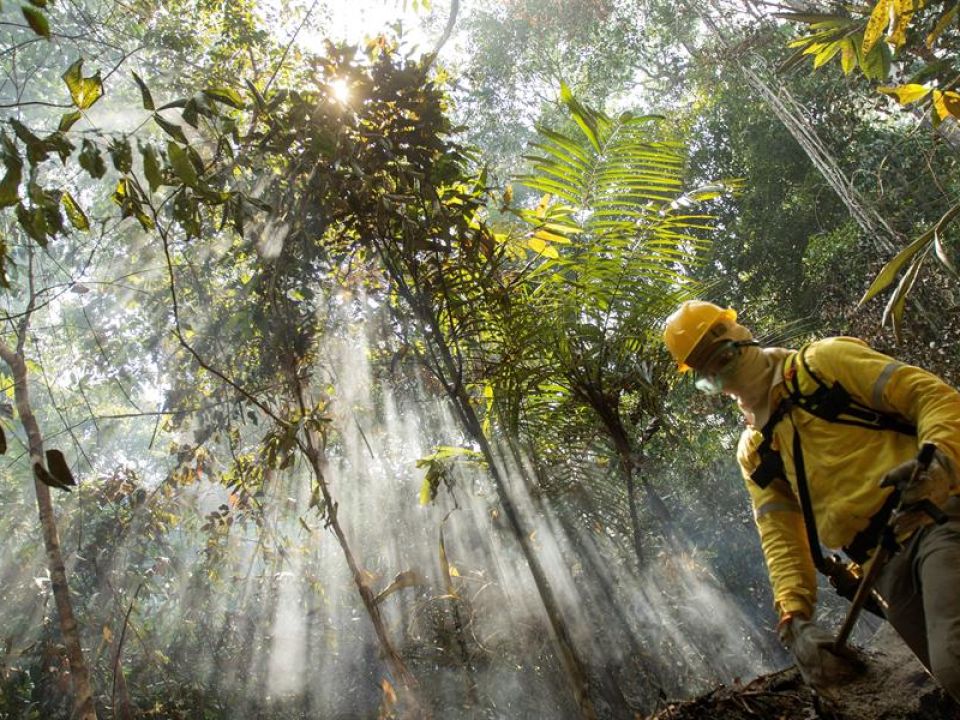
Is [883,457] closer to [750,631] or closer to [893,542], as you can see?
→ [893,542]

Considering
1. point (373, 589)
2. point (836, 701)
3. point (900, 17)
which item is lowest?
point (836, 701)

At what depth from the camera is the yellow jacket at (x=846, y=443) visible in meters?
1.77

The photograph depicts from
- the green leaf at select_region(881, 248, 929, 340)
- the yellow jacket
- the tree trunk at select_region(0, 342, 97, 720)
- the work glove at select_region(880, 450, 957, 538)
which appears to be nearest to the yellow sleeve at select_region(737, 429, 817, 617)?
the yellow jacket

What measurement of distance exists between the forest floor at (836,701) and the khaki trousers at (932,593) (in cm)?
14

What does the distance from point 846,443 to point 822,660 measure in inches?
25.5

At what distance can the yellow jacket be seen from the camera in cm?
177

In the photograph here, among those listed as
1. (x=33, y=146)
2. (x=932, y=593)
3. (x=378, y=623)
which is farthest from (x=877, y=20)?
(x=378, y=623)

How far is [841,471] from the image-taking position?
196 centimetres

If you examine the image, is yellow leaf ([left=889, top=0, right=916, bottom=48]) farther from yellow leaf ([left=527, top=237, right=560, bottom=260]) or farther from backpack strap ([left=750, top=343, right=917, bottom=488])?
yellow leaf ([left=527, top=237, right=560, bottom=260])

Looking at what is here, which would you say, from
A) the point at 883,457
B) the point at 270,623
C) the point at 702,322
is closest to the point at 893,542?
the point at 883,457

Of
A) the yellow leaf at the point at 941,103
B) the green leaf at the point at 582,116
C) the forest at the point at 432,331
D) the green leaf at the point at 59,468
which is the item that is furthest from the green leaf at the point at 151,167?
the yellow leaf at the point at 941,103

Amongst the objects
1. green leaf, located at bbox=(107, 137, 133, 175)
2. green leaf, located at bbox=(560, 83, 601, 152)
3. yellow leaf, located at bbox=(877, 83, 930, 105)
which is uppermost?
green leaf, located at bbox=(560, 83, 601, 152)

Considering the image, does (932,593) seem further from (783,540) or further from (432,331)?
(432,331)

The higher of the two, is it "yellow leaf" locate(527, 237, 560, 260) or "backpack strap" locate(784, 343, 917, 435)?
"yellow leaf" locate(527, 237, 560, 260)
